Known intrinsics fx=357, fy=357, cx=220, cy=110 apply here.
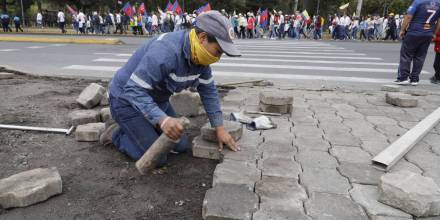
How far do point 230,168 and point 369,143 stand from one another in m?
1.52

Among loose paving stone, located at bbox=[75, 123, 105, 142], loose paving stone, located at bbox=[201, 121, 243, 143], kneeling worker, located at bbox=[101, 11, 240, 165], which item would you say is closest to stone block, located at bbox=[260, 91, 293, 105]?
loose paving stone, located at bbox=[201, 121, 243, 143]

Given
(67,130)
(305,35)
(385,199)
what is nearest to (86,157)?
(67,130)

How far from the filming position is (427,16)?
6043 mm

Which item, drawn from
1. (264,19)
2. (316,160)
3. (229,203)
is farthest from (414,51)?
(264,19)

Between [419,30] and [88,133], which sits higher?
[419,30]

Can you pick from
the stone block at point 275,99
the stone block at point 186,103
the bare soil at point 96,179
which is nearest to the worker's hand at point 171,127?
the bare soil at point 96,179

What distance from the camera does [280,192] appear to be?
2.42 metres

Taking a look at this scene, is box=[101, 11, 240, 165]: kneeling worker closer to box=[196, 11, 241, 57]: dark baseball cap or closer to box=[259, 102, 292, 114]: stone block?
box=[196, 11, 241, 57]: dark baseball cap

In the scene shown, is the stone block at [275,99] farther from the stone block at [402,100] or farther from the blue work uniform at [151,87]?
the stone block at [402,100]

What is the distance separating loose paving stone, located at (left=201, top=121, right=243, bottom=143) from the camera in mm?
3125

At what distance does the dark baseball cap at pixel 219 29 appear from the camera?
8.11ft

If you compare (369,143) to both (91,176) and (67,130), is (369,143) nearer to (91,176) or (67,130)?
(91,176)

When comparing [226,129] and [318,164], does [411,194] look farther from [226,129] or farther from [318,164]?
[226,129]

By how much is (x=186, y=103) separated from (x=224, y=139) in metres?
1.26
